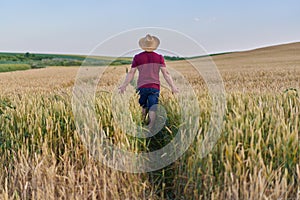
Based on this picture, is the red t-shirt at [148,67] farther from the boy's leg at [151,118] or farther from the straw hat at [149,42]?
the boy's leg at [151,118]

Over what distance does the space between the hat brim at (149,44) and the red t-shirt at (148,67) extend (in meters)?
0.09

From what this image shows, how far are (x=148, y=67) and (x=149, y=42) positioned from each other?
0.28 m

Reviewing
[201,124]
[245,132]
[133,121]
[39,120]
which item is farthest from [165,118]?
[39,120]

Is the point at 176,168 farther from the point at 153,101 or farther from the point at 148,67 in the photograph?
the point at 148,67

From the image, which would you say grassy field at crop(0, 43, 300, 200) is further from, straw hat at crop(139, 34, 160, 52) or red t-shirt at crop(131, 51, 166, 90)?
straw hat at crop(139, 34, 160, 52)

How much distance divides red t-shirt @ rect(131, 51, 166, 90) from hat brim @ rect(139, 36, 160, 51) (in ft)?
0.29

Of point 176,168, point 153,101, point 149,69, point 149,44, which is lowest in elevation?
point 176,168

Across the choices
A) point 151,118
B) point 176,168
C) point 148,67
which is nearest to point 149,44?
point 148,67

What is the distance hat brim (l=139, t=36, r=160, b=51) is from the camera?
329 centimetres

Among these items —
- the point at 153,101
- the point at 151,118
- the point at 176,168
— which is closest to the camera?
A: the point at 176,168

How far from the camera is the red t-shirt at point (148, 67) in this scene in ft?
11.0

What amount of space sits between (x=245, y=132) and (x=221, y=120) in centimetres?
28

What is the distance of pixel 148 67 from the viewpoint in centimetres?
338

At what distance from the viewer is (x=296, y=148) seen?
2.07 metres
